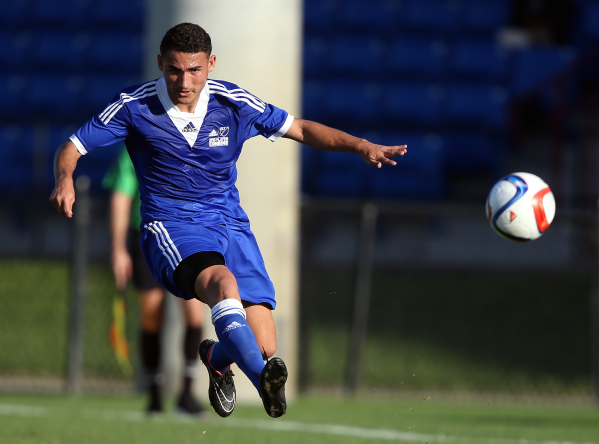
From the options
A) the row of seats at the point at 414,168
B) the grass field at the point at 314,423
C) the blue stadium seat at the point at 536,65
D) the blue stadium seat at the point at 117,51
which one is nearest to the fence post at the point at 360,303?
the grass field at the point at 314,423

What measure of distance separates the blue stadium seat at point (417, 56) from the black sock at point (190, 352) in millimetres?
10214

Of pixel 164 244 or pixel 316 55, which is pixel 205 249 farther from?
pixel 316 55

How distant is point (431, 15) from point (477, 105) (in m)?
2.16

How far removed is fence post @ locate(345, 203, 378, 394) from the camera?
8.41m

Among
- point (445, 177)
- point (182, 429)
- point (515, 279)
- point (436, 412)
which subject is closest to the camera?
point (182, 429)

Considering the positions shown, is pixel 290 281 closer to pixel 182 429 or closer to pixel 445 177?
pixel 182 429

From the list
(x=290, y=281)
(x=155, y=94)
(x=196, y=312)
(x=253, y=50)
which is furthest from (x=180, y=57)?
(x=290, y=281)

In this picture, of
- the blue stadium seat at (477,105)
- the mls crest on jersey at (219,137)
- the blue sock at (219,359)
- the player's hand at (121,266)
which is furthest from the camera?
the blue stadium seat at (477,105)

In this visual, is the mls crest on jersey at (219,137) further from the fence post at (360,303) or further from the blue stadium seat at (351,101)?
the blue stadium seat at (351,101)

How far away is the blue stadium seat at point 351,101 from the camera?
15.3 m

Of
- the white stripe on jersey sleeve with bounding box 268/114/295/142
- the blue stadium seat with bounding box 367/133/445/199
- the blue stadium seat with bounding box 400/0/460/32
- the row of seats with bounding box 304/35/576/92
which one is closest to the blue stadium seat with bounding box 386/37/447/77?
the row of seats with bounding box 304/35/576/92

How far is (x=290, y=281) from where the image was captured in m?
8.12

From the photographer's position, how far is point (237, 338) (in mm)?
4000

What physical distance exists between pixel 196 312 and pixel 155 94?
2406 millimetres
